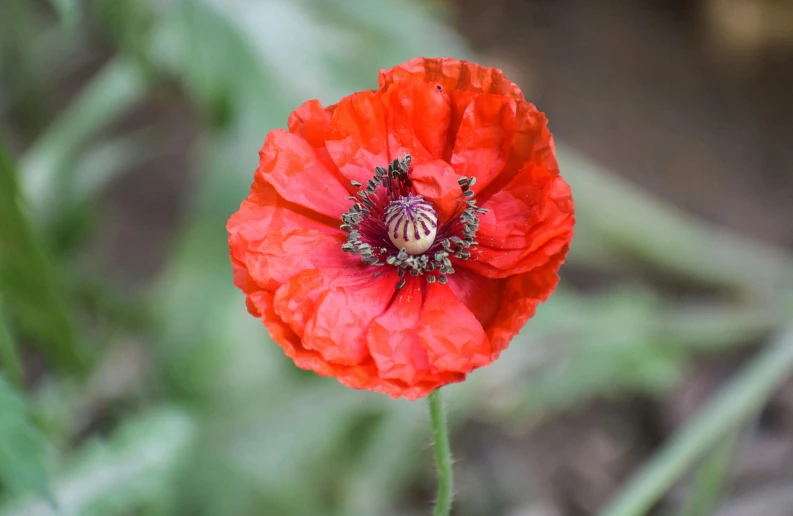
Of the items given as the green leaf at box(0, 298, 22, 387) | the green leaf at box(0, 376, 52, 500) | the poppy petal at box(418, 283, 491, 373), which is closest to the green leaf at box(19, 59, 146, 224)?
the green leaf at box(0, 298, 22, 387)

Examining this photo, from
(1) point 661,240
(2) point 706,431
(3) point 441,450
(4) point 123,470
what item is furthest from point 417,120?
(1) point 661,240

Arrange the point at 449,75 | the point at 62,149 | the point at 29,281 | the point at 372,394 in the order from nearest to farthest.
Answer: the point at 449,75 < the point at 29,281 < the point at 372,394 < the point at 62,149

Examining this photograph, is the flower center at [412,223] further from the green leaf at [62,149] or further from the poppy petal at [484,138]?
the green leaf at [62,149]

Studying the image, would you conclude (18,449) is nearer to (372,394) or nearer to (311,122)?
(311,122)

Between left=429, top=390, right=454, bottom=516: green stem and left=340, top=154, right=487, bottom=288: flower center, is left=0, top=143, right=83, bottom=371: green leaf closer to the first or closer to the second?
left=340, top=154, right=487, bottom=288: flower center

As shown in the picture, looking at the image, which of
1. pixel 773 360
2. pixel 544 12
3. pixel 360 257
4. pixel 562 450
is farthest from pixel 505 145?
pixel 544 12

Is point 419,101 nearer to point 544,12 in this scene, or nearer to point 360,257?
point 360,257

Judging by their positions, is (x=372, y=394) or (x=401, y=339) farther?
(x=372, y=394)

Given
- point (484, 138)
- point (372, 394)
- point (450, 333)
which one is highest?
point (372, 394)
